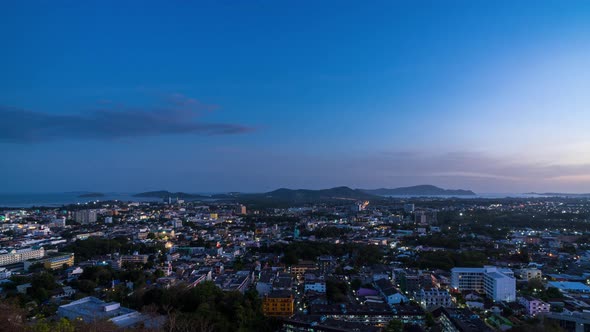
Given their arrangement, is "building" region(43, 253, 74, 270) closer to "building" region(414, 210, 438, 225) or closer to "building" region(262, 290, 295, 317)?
"building" region(262, 290, 295, 317)

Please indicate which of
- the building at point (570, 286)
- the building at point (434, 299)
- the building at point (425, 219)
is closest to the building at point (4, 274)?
the building at point (434, 299)

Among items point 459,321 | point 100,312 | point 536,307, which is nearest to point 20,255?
point 100,312

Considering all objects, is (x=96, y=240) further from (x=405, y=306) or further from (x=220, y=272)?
(x=405, y=306)

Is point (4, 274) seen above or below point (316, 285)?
below

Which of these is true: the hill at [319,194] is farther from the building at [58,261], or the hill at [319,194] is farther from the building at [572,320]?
the building at [572,320]

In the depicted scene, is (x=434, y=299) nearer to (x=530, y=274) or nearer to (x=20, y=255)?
(x=530, y=274)

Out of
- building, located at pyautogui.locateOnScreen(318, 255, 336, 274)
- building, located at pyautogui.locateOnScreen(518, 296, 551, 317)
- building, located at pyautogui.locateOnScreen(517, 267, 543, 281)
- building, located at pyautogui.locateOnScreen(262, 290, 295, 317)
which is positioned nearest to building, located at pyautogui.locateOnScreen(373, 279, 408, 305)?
building, located at pyautogui.locateOnScreen(262, 290, 295, 317)
